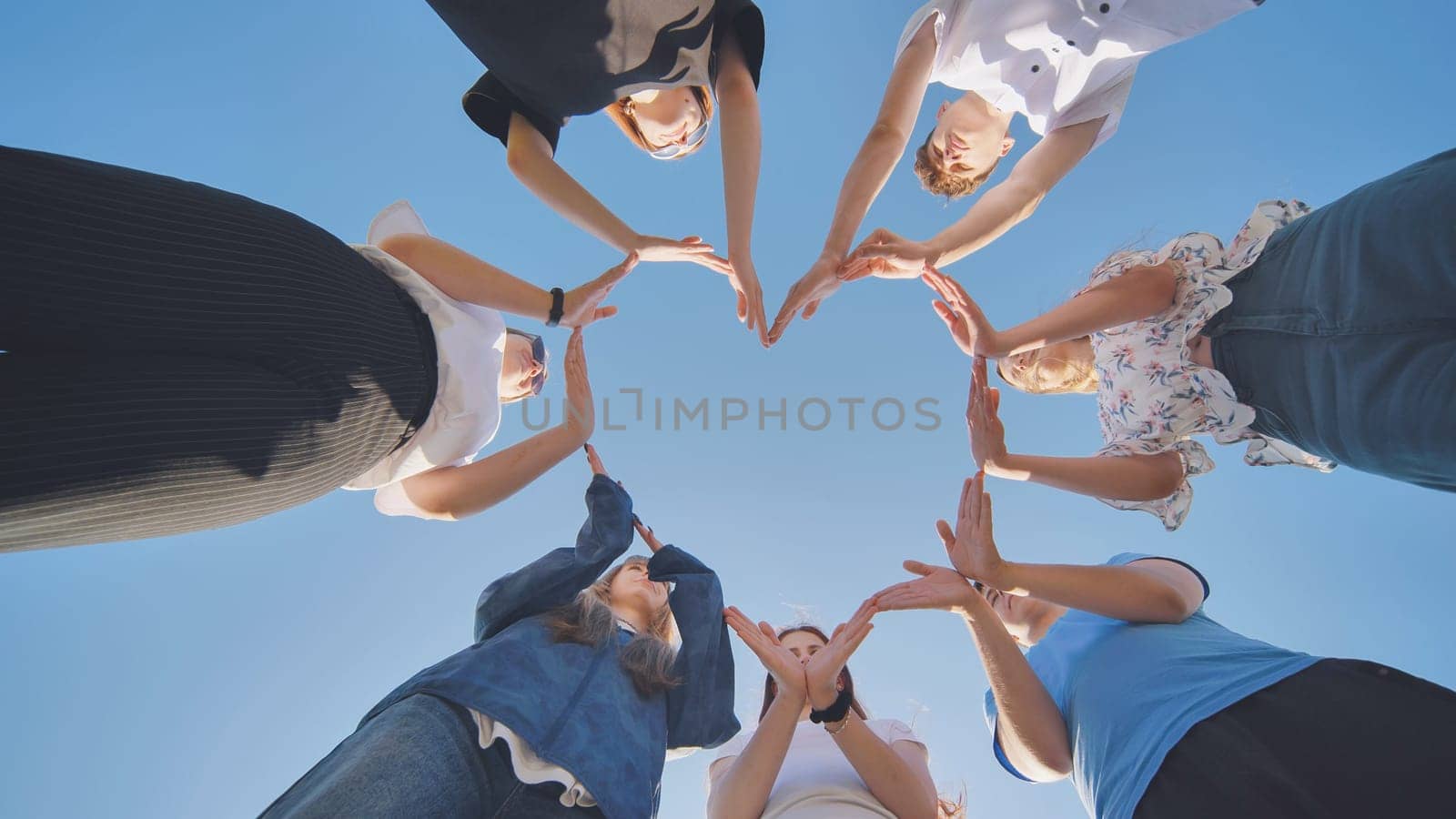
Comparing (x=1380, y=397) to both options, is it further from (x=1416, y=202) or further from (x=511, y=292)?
(x=511, y=292)

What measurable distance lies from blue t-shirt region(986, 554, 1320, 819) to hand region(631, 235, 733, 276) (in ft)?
6.98

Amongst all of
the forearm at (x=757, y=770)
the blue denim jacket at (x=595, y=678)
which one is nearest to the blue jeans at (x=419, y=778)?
the blue denim jacket at (x=595, y=678)

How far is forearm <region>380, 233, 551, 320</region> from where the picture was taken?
227cm

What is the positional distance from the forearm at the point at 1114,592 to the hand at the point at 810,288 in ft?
4.77

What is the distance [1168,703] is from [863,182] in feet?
7.04

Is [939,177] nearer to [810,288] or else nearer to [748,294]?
[810,288]

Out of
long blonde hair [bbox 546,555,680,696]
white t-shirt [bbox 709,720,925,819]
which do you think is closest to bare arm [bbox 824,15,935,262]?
long blonde hair [bbox 546,555,680,696]

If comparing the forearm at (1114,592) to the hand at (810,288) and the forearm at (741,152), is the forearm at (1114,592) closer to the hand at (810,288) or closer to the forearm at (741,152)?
the hand at (810,288)

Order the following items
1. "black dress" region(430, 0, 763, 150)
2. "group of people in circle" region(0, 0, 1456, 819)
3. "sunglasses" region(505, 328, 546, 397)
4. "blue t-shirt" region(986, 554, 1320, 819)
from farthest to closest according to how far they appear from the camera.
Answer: "sunglasses" region(505, 328, 546, 397) → "black dress" region(430, 0, 763, 150) → "blue t-shirt" region(986, 554, 1320, 819) → "group of people in circle" region(0, 0, 1456, 819)

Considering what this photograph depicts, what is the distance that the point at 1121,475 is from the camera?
7.97 ft

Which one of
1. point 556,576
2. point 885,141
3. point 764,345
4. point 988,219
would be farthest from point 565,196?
point 988,219

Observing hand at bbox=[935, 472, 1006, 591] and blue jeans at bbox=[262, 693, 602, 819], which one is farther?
hand at bbox=[935, 472, 1006, 591]

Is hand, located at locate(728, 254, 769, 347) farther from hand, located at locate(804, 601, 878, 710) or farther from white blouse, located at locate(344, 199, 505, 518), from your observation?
hand, located at locate(804, 601, 878, 710)

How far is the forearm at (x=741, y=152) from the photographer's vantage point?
2.51 metres
